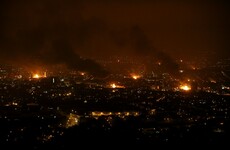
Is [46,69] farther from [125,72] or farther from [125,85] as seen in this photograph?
[125,85]

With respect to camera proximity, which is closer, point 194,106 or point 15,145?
point 15,145

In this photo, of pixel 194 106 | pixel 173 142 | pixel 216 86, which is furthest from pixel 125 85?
pixel 173 142

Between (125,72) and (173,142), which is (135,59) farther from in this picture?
(173,142)

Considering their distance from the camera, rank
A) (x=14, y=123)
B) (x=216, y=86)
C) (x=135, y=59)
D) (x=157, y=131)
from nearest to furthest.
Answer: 1. (x=157, y=131)
2. (x=14, y=123)
3. (x=216, y=86)
4. (x=135, y=59)

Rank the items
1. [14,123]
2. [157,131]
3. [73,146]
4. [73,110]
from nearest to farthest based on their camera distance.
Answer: [73,146] → [157,131] → [14,123] → [73,110]

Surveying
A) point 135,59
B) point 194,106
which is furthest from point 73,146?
point 135,59

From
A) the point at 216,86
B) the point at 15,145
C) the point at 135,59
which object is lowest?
the point at 15,145

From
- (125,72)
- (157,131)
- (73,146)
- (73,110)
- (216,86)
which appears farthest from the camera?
(125,72)

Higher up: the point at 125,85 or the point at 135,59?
the point at 135,59

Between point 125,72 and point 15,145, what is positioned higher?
point 125,72
